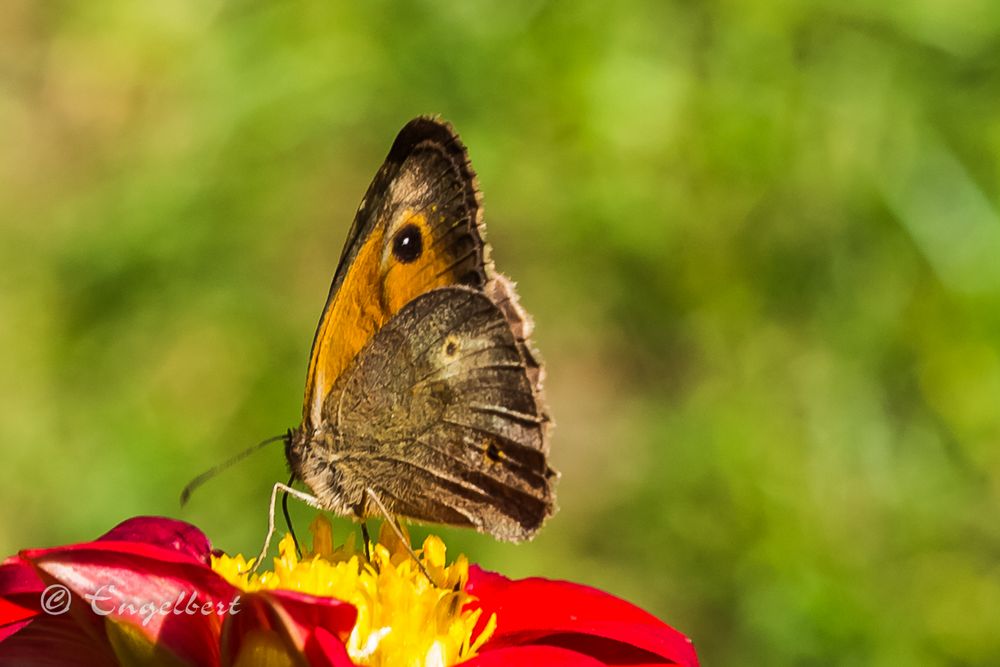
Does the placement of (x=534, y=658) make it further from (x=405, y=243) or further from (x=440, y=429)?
(x=405, y=243)

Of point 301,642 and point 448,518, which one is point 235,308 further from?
point 301,642

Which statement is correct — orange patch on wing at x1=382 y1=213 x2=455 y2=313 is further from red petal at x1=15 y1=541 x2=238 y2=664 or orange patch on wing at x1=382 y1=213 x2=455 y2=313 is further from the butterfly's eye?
red petal at x1=15 y1=541 x2=238 y2=664

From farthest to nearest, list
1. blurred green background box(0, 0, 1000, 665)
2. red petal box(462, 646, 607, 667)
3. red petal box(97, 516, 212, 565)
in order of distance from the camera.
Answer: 1. blurred green background box(0, 0, 1000, 665)
2. red petal box(97, 516, 212, 565)
3. red petal box(462, 646, 607, 667)

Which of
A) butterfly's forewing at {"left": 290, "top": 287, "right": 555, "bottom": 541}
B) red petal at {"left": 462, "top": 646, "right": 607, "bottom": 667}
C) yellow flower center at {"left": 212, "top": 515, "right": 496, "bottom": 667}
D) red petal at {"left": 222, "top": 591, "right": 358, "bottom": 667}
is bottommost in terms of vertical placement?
red petal at {"left": 222, "top": 591, "right": 358, "bottom": 667}

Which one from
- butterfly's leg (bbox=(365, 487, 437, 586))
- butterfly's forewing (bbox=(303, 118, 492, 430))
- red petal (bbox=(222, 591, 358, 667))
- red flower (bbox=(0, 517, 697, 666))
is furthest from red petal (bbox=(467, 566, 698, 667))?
butterfly's forewing (bbox=(303, 118, 492, 430))

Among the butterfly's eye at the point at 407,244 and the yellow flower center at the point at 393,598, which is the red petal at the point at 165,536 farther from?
the butterfly's eye at the point at 407,244

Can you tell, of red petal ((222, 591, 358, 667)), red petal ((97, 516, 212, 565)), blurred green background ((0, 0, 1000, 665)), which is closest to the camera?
Result: red petal ((222, 591, 358, 667))
